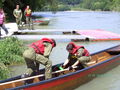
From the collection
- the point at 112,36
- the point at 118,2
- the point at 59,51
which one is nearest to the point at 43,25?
the point at 112,36

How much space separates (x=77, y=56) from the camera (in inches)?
343

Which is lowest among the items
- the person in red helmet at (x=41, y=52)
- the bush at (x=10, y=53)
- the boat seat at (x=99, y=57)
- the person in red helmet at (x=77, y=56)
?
the boat seat at (x=99, y=57)

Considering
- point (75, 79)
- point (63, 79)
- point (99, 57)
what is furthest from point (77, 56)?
point (99, 57)

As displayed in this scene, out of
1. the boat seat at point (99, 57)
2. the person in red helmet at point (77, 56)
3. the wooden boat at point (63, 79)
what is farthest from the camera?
the boat seat at point (99, 57)

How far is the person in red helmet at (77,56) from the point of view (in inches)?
336

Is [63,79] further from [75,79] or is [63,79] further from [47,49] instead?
[47,49]

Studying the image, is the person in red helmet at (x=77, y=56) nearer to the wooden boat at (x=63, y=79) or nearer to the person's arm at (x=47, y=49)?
the wooden boat at (x=63, y=79)

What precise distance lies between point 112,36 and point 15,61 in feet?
30.5

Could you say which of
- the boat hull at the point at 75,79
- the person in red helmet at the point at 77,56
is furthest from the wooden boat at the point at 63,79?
the person in red helmet at the point at 77,56

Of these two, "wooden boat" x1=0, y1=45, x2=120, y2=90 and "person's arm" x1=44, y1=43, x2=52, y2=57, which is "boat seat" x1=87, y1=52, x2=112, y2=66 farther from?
"person's arm" x1=44, y1=43, x2=52, y2=57

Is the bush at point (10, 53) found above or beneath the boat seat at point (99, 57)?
above

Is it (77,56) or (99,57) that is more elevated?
(77,56)

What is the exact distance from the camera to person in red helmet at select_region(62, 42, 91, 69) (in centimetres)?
852

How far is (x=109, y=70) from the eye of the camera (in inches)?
417
